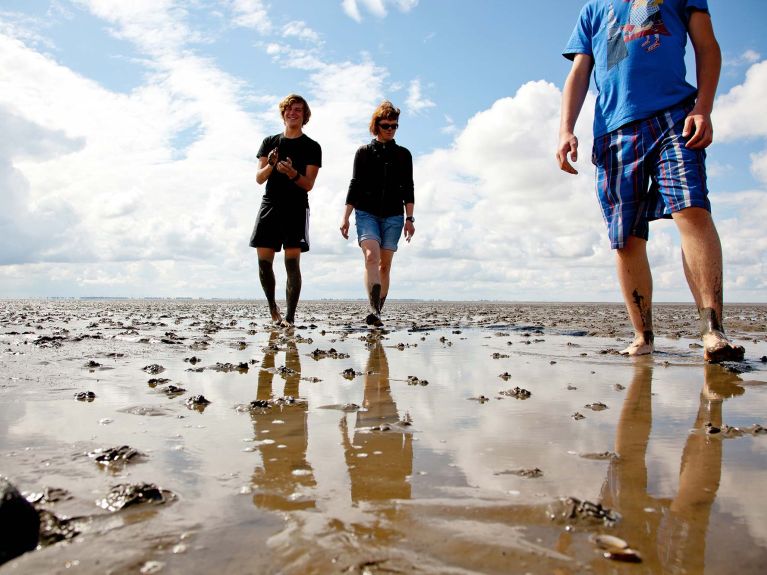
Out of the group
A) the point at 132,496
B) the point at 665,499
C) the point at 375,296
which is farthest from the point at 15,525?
the point at 375,296

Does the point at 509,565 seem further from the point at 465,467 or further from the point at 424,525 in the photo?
the point at 465,467

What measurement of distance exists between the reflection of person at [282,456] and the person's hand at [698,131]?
306 cm

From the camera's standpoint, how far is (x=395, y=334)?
6.79 metres

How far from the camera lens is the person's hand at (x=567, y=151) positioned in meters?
4.47

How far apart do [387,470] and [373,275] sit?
622 centimetres

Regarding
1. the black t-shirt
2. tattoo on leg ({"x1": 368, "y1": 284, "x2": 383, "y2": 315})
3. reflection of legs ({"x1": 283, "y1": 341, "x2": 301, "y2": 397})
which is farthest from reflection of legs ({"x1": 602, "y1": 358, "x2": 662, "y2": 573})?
the black t-shirt

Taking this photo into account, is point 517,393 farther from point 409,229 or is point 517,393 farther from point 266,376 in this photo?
point 409,229

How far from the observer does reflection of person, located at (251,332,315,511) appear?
1413mm

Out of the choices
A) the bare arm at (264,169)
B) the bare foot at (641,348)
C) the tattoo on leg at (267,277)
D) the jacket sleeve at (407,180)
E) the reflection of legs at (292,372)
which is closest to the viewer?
the reflection of legs at (292,372)

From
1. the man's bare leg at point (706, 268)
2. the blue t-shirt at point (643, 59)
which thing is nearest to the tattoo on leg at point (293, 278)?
the blue t-shirt at point (643, 59)

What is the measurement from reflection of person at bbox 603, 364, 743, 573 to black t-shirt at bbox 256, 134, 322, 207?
602cm

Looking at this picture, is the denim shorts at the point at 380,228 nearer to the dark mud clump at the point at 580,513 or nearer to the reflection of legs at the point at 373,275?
the reflection of legs at the point at 373,275

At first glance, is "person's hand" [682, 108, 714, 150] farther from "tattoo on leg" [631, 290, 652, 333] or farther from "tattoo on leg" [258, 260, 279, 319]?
Result: "tattoo on leg" [258, 260, 279, 319]

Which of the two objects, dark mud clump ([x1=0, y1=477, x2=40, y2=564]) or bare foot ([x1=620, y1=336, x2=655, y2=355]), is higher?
bare foot ([x1=620, y1=336, x2=655, y2=355])
